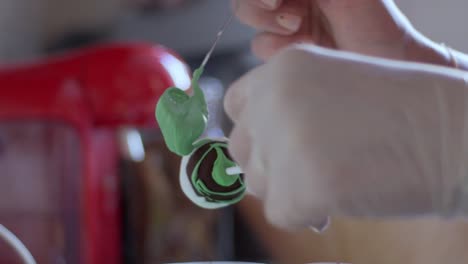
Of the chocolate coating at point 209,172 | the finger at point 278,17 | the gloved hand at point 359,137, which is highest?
the gloved hand at point 359,137

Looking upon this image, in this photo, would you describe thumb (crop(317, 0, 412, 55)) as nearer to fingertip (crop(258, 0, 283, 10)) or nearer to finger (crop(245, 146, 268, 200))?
fingertip (crop(258, 0, 283, 10))

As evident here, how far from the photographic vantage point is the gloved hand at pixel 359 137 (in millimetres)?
316

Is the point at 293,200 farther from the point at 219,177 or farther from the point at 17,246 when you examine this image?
the point at 17,246

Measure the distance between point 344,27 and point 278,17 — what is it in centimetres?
5

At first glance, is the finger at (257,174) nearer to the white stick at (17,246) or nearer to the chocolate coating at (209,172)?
the chocolate coating at (209,172)

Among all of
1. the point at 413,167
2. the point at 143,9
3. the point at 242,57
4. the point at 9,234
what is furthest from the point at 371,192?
the point at 143,9

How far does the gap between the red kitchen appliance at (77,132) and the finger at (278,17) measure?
350 mm

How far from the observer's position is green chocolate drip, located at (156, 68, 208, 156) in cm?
41

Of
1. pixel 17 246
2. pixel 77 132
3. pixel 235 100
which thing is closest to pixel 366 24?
pixel 235 100

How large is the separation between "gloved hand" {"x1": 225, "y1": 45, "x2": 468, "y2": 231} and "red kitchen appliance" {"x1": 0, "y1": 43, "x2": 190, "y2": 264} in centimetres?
56

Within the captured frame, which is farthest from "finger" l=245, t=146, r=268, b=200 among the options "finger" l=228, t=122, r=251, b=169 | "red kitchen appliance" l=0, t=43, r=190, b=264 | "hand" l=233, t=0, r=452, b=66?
"red kitchen appliance" l=0, t=43, r=190, b=264

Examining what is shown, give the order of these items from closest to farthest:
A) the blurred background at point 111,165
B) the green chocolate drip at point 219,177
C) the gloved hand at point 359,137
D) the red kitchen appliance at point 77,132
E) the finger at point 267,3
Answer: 1. the gloved hand at point 359,137
2. the green chocolate drip at point 219,177
3. the finger at point 267,3
4. the blurred background at point 111,165
5. the red kitchen appliance at point 77,132

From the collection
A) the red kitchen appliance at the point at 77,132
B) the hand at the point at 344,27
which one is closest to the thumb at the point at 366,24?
the hand at the point at 344,27

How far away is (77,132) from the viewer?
3.23 feet
